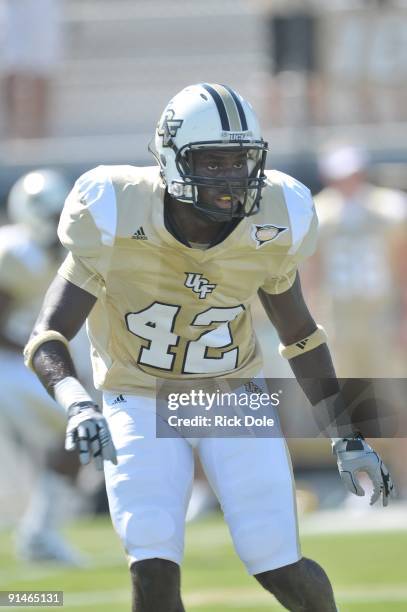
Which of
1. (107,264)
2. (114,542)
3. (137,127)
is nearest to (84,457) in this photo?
(107,264)

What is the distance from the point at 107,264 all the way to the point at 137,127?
8.76m

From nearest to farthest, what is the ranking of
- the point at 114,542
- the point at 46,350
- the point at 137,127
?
the point at 46,350
the point at 114,542
the point at 137,127

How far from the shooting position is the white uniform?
3.84 m

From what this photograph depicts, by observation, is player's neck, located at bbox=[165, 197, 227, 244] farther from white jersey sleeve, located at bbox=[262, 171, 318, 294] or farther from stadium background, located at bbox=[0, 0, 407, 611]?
stadium background, located at bbox=[0, 0, 407, 611]

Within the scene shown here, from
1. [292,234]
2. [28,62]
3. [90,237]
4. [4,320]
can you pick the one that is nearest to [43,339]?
[90,237]

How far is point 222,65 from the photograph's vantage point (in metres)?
12.7

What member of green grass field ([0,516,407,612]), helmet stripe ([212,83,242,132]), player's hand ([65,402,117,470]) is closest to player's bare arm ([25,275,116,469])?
player's hand ([65,402,117,470])

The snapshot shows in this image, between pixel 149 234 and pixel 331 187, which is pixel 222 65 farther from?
pixel 149 234

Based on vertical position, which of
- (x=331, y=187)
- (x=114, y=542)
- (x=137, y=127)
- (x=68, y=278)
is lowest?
(x=114, y=542)

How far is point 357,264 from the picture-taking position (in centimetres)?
864

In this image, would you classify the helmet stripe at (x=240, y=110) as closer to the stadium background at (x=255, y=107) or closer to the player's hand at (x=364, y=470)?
the player's hand at (x=364, y=470)

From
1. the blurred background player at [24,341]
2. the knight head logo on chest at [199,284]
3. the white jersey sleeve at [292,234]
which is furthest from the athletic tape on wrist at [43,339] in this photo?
the blurred background player at [24,341]

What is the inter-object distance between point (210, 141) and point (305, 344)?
2.25ft

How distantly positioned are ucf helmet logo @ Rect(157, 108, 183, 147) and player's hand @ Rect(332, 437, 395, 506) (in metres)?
1.04
